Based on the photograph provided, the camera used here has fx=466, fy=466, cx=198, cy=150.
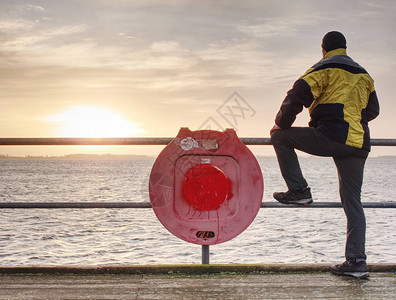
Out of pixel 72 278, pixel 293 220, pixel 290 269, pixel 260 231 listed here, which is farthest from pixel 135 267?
pixel 293 220

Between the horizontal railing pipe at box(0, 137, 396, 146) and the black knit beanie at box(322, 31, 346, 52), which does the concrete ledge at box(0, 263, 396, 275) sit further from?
the black knit beanie at box(322, 31, 346, 52)

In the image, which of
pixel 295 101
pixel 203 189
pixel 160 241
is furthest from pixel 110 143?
pixel 160 241

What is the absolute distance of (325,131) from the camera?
9.09ft

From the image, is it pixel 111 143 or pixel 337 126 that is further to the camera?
pixel 111 143

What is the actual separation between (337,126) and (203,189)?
91 cm

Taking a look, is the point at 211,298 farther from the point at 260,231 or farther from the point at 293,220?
the point at 293,220

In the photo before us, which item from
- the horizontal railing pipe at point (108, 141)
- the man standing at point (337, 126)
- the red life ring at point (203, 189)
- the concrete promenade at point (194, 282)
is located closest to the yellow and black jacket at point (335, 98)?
the man standing at point (337, 126)

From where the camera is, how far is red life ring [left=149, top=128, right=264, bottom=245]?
2.97 m

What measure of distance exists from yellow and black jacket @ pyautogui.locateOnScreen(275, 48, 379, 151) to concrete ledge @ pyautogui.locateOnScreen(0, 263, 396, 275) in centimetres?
80

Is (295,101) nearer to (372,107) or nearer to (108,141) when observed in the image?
(372,107)

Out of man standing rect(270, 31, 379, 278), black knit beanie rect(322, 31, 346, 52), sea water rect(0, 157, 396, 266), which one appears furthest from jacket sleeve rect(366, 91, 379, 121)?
sea water rect(0, 157, 396, 266)

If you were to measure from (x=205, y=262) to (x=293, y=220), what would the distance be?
1467cm

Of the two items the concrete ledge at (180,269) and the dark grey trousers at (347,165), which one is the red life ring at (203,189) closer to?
the concrete ledge at (180,269)

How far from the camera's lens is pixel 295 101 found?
8.91 feet
